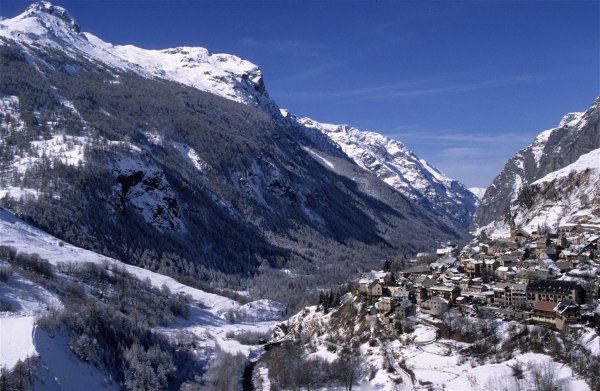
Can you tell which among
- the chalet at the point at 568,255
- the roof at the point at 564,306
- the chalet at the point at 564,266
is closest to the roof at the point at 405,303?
the roof at the point at 564,306

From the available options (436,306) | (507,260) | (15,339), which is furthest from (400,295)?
(15,339)

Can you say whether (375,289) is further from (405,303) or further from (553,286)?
(553,286)

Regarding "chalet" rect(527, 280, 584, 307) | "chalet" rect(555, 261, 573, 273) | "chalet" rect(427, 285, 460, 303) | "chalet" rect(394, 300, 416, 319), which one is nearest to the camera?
"chalet" rect(527, 280, 584, 307)

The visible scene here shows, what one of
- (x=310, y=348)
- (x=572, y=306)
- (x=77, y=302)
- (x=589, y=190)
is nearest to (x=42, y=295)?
(x=77, y=302)

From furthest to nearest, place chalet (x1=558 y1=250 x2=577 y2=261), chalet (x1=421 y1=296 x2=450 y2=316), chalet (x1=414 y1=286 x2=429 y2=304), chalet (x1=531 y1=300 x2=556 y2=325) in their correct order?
chalet (x1=558 y1=250 x2=577 y2=261) → chalet (x1=414 y1=286 x2=429 y2=304) → chalet (x1=421 y1=296 x2=450 y2=316) → chalet (x1=531 y1=300 x2=556 y2=325)

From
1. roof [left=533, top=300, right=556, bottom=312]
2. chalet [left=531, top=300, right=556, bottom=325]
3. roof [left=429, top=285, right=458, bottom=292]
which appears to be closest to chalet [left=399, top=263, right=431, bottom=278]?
roof [left=429, top=285, right=458, bottom=292]

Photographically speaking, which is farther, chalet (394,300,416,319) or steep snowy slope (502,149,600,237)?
steep snowy slope (502,149,600,237)

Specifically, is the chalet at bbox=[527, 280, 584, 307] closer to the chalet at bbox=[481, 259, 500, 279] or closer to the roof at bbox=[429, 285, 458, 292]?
the roof at bbox=[429, 285, 458, 292]

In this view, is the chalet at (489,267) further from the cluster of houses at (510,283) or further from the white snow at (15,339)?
the white snow at (15,339)

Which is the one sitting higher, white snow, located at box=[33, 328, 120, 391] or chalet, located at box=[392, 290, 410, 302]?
chalet, located at box=[392, 290, 410, 302]
